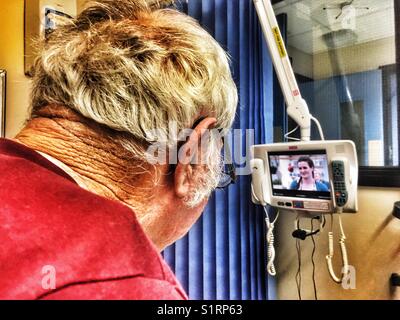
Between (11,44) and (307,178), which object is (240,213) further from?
(11,44)

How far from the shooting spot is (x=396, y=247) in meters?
1.15

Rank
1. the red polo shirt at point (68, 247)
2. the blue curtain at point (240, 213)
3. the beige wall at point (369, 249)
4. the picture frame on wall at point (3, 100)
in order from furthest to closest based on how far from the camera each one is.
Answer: the picture frame on wall at point (3, 100) < the blue curtain at point (240, 213) < the beige wall at point (369, 249) < the red polo shirt at point (68, 247)

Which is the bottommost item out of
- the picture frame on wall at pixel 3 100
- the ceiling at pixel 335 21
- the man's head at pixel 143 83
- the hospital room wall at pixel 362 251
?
the hospital room wall at pixel 362 251

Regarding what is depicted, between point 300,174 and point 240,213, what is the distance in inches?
17.6

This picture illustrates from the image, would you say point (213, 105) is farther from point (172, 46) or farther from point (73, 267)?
point (73, 267)

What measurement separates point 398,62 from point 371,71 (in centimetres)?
11

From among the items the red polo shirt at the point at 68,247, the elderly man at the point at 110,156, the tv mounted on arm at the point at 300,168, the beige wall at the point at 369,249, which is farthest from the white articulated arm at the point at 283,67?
the red polo shirt at the point at 68,247

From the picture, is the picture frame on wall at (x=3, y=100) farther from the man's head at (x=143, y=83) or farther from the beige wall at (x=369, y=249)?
the beige wall at (x=369, y=249)

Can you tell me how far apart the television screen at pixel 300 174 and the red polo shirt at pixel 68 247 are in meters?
0.83

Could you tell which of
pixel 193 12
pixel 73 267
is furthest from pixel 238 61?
pixel 73 267

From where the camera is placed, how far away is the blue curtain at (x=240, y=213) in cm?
150

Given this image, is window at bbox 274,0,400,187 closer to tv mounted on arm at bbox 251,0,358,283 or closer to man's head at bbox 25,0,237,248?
tv mounted on arm at bbox 251,0,358,283

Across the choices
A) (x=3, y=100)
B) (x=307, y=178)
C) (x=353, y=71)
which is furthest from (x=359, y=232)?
(x=3, y=100)

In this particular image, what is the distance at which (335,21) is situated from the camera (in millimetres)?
1426
